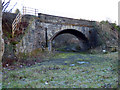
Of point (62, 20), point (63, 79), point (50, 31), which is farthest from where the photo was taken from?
point (62, 20)

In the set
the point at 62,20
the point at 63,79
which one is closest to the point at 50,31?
the point at 62,20

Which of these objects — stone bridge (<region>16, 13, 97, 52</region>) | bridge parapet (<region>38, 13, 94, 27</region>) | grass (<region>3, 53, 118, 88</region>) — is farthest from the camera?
bridge parapet (<region>38, 13, 94, 27</region>)

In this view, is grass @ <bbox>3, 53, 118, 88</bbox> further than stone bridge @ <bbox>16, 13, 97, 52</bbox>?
No

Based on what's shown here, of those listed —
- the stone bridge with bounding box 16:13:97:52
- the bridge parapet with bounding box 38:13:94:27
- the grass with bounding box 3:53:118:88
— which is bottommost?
the grass with bounding box 3:53:118:88

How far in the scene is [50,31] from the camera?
1327cm

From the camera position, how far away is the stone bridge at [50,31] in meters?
10.5

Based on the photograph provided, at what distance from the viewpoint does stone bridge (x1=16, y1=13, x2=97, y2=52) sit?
10482 mm

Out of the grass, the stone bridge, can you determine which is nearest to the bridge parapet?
the stone bridge

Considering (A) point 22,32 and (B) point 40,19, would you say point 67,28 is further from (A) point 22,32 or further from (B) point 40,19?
(A) point 22,32

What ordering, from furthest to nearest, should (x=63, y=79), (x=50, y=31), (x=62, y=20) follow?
(x=62, y=20) < (x=50, y=31) < (x=63, y=79)

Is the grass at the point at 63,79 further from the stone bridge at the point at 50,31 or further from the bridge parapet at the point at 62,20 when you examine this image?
the bridge parapet at the point at 62,20

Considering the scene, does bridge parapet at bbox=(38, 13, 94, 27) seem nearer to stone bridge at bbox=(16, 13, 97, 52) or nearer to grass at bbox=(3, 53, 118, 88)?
stone bridge at bbox=(16, 13, 97, 52)

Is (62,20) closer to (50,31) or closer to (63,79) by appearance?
(50,31)

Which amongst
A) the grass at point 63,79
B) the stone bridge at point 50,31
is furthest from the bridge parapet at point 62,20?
the grass at point 63,79
